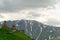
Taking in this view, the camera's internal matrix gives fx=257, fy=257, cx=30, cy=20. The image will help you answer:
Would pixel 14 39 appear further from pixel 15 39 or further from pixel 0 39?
pixel 0 39

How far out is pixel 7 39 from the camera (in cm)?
12700

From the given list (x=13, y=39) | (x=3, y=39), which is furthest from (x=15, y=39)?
(x=3, y=39)

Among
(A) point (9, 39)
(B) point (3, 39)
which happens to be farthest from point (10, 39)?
(B) point (3, 39)

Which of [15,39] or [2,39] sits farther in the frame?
[15,39]

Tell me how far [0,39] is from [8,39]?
10.9m

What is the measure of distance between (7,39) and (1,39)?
8.35m

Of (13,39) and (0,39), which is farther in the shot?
(13,39)

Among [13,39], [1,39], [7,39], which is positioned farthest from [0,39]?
[13,39]

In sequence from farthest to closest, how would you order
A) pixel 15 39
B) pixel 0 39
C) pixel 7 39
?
1. pixel 15 39
2. pixel 7 39
3. pixel 0 39

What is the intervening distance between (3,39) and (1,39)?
1.91 metres

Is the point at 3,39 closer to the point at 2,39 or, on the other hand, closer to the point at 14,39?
the point at 2,39

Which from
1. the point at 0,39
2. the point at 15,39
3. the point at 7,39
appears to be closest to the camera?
the point at 0,39

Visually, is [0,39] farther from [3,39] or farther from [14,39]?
[14,39]

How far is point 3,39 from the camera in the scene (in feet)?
396
